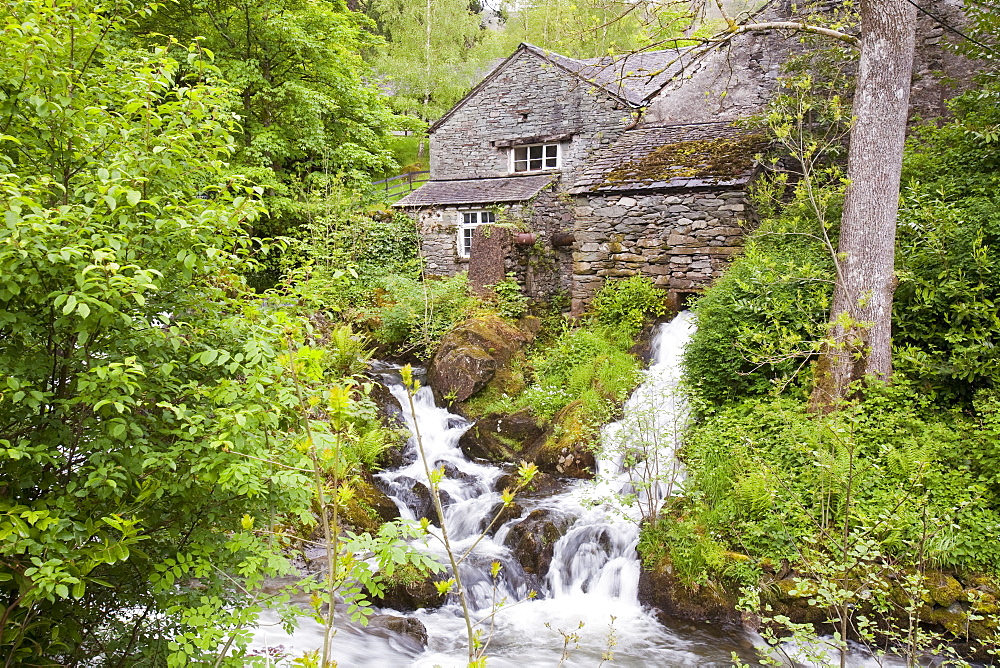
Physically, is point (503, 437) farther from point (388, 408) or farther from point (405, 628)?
point (405, 628)

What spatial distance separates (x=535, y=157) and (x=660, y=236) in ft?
25.3

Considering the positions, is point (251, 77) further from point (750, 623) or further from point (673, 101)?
point (750, 623)

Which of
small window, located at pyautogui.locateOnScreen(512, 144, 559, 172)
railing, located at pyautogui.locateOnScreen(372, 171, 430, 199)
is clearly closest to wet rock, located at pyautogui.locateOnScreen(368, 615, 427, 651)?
small window, located at pyautogui.locateOnScreen(512, 144, 559, 172)

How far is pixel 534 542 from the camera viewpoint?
281 inches

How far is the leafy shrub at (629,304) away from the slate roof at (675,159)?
173 cm

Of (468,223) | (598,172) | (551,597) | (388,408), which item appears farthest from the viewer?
(468,223)

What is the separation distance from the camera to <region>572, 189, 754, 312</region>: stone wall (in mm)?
10609

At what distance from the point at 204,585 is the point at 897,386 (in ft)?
22.4

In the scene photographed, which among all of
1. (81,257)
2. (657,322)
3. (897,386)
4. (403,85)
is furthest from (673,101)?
(403,85)

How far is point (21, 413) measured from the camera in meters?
2.91

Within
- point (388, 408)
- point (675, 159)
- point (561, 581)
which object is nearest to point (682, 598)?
point (561, 581)

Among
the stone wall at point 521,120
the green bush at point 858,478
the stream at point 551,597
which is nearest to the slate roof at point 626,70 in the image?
the stone wall at point 521,120

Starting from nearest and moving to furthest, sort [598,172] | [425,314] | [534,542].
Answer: [534,542], [425,314], [598,172]

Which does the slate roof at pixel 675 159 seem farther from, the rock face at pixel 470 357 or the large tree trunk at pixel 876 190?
the large tree trunk at pixel 876 190
